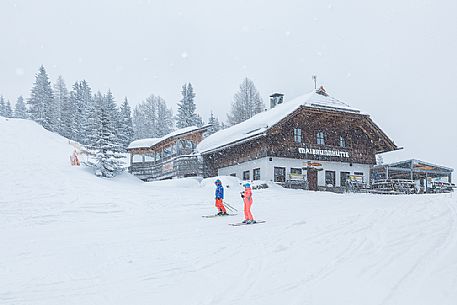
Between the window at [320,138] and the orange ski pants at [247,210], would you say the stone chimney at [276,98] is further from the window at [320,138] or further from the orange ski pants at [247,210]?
the orange ski pants at [247,210]

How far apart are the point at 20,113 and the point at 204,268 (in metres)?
95.6

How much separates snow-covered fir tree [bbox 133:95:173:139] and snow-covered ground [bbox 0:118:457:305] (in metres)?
62.9

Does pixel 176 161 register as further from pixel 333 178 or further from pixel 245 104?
pixel 245 104

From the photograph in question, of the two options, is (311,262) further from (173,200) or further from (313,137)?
(313,137)

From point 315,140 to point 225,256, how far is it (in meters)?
24.0

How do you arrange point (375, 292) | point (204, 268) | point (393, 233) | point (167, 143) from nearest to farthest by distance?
1. point (375, 292)
2. point (204, 268)
3. point (393, 233)
4. point (167, 143)

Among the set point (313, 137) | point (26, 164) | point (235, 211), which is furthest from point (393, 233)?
point (26, 164)

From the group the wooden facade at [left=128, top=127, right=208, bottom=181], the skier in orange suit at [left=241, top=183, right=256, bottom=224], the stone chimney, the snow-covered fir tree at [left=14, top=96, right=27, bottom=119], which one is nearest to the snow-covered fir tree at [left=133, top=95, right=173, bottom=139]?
the snow-covered fir tree at [left=14, top=96, right=27, bottom=119]

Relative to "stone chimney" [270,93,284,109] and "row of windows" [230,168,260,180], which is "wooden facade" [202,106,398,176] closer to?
"row of windows" [230,168,260,180]

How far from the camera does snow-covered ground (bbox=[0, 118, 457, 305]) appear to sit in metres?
5.69

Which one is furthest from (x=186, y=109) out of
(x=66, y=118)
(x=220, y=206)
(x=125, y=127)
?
(x=220, y=206)

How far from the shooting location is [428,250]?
7.62 metres

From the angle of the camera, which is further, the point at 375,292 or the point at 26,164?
the point at 26,164

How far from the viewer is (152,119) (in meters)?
86.8
